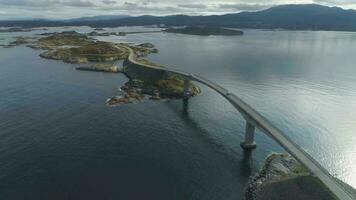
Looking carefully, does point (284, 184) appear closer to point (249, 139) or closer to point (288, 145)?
point (288, 145)

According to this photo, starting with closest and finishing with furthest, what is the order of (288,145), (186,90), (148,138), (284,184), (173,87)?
(284,184), (288,145), (148,138), (186,90), (173,87)

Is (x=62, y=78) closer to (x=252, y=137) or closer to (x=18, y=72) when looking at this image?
(x=18, y=72)

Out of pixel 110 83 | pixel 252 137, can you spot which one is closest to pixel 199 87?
pixel 110 83

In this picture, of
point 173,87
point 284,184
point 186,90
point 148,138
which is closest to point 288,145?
point 284,184

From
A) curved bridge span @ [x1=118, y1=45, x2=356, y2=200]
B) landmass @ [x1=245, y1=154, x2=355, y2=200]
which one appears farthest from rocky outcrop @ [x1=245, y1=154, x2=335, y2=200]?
curved bridge span @ [x1=118, y1=45, x2=356, y2=200]

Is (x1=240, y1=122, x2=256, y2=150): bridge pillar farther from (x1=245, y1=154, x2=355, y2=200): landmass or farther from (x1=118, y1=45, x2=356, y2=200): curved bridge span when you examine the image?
(x1=245, y1=154, x2=355, y2=200): landmass

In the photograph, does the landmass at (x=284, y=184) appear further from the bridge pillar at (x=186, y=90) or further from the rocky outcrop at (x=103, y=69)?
the rocky outcrop at (x=103, y=69)
